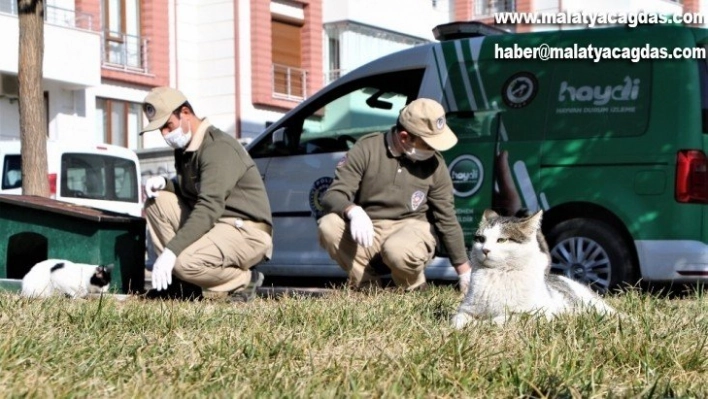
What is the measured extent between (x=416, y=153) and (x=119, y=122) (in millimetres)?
26861

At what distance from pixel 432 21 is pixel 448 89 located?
1351 inches

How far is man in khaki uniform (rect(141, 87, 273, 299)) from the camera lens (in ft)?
26.9

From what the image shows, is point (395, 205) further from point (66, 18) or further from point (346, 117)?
point (66, 18)

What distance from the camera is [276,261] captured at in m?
11.5

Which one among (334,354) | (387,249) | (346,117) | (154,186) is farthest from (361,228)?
(334,354)

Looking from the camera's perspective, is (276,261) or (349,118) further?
(276,261)

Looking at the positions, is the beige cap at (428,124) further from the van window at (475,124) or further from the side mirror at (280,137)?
the side mirror at (280,137)

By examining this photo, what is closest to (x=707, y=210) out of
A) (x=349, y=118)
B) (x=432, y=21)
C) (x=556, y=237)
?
(x=556, y=237)

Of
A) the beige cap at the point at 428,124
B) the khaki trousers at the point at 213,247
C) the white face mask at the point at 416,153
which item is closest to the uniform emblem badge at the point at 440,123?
the beige cap at the point at 428,124

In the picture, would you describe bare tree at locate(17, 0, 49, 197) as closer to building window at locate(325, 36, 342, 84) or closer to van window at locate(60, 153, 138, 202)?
van window at locate(60, 153, 138, 202)

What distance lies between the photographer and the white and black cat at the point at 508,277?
5.83 metres

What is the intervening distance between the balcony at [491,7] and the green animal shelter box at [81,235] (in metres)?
38.7

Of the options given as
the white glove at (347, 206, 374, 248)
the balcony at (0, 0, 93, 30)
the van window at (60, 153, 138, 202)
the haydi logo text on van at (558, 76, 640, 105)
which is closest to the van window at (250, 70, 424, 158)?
the haydi logo text on van at (558, 76, 640, 105)

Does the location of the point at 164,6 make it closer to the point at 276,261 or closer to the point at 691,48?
the point at 276,261
